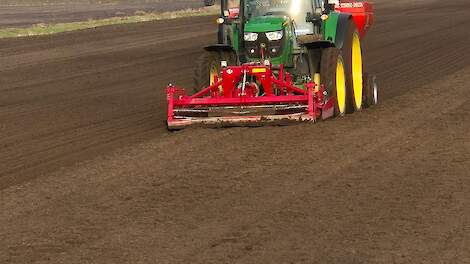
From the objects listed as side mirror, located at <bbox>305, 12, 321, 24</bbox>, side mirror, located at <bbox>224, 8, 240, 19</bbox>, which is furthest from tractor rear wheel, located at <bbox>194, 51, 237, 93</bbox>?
side mirror, located at <bbox>305, 12, 321, 24</bbox>

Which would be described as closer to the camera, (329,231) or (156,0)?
(329,231)

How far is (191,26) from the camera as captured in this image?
31688 mm

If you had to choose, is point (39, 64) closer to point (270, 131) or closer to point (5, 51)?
point (5, 51)

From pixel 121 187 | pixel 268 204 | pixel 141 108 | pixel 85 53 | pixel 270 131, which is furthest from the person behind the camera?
pixel 85 53

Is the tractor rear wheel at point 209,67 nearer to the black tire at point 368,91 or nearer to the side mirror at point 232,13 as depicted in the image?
the side mirror at point 232,13

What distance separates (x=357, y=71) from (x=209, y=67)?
1980 mm

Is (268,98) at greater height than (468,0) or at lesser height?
greater

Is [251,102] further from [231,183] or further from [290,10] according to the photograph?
[231,183]

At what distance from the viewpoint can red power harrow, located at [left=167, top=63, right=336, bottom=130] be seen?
11258 millimetres

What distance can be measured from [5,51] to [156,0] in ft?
155

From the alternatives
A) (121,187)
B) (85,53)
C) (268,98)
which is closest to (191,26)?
(85,53)

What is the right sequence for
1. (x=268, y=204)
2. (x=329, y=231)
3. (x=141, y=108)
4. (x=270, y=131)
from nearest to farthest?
1. (x=329, y=231)
2. (x=268, y=204)
3. (x=270, y=131)
4. (x=141, y=108)

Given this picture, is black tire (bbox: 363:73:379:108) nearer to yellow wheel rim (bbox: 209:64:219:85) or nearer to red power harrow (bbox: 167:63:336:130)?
red power harrow (bbox: 167:63:336:130)

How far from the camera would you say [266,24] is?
12039mm
